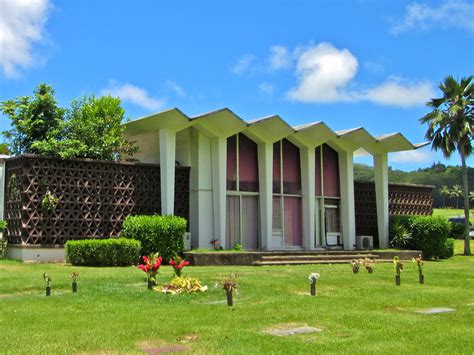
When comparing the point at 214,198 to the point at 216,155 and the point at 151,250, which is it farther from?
the point at 151,250

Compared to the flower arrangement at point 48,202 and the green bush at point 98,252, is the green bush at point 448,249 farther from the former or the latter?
the flower arrangement at point 48,202

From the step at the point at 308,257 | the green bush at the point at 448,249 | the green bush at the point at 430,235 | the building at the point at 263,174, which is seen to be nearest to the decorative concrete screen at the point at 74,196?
the building at the point at 263,174

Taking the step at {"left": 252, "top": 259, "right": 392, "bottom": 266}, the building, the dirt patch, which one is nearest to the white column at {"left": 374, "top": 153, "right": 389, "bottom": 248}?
the building

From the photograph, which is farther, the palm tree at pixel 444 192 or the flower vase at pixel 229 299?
the palm tree at pixel 444 192

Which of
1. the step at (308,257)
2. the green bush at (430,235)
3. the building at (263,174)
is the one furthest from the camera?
the green bush at (430,235)

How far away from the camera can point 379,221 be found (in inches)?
1100

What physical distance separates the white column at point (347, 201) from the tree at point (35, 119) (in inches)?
496

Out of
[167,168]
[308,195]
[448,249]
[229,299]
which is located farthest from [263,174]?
[229,299]

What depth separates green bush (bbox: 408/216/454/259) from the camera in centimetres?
2648

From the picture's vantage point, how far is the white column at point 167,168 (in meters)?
21.4

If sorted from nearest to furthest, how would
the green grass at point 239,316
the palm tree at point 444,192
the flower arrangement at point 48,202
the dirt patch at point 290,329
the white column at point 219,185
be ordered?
the green grass at point 239,316 → the dirt patch at point 290,329 → the flower arrangement at point 48,202 → the white column at point 219,185 → the palm tree at point 444,192

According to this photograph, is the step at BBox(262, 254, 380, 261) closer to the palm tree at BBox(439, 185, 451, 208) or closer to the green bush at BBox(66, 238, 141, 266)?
the green bush at BBox(66, 238, 141, 266)

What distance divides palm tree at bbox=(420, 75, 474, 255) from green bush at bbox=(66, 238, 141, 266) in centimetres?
1832

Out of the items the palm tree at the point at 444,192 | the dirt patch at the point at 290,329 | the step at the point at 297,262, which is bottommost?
the dirt patch at the point at 290,329
